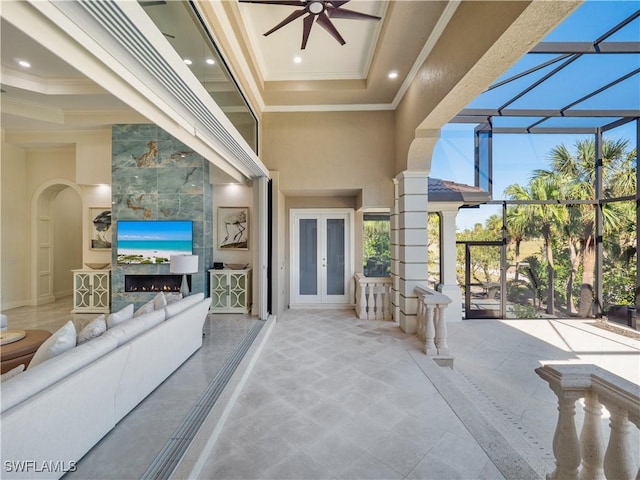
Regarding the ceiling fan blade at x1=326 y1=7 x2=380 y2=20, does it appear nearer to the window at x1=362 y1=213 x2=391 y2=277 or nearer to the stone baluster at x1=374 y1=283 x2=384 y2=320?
the window at x1=362 y1=213 x2=391 y2=277

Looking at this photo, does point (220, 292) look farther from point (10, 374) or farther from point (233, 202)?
point (10, 374)

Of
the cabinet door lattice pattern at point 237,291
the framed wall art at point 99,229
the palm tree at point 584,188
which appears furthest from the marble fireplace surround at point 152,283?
the palm tree at point 584,188

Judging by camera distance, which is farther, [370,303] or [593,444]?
[370,303]

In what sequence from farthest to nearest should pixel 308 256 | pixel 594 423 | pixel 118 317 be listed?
pixel 308 256
pixel 118 317
pixel 594 423

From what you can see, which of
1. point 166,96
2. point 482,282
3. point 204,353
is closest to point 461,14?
point 166,96

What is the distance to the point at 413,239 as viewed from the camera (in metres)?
4.23

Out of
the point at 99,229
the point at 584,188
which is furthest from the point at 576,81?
the point at 99,229

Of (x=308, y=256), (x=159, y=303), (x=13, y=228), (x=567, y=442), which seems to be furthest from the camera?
(x=308, y=256)

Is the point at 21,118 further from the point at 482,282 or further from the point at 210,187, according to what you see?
the point at 482,282

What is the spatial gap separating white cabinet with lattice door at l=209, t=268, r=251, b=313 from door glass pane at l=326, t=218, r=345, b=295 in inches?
70.1

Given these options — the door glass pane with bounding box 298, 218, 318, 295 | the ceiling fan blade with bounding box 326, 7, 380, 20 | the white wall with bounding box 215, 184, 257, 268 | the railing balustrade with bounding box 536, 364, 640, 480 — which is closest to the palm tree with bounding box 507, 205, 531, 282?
the door glass pane with bounding box 298, 218, 318, 295

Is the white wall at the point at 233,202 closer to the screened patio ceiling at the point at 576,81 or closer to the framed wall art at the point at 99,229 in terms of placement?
the framed wall art at the point at 99,229

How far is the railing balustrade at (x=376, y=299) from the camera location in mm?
4988

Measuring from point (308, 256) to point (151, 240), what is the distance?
3190 millimetres
